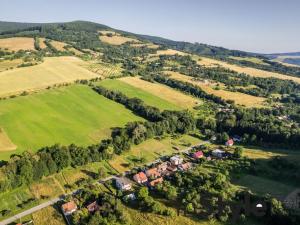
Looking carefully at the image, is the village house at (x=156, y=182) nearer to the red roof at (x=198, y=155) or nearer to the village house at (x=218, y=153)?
the red roof at (x=198, y=155)

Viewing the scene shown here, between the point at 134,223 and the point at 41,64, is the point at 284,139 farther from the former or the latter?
the point at 41,64

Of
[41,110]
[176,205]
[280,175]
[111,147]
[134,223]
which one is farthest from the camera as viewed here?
[41,110]

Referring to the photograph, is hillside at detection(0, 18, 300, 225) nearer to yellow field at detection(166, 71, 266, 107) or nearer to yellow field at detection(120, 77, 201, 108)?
yellow field at detection(120, 77, 201, 108)

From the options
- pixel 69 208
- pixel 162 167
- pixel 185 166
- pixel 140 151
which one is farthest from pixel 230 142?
pixel 69 208

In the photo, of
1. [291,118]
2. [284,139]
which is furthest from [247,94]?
[284,139]

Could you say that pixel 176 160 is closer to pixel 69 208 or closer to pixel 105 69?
pixel 69 208

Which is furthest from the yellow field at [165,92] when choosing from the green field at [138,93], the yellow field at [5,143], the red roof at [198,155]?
the yellow field at [5,143]
